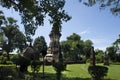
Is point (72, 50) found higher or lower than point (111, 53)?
higher

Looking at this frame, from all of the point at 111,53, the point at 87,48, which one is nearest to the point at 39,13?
the point at 111,53

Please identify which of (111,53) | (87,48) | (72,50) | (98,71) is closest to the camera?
(98,71)

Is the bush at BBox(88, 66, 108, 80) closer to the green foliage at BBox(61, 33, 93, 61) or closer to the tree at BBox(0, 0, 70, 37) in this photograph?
the tree at BBox(0, 0, 70, 37)

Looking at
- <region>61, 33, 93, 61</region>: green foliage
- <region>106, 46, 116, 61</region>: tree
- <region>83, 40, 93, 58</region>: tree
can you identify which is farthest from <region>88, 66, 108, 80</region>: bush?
<region>83, 40, 93, 58</region>: tree

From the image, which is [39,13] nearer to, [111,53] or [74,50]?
[111,53]

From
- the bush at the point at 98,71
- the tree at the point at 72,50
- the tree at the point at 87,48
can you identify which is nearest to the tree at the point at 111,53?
the tree at the point at 72,50

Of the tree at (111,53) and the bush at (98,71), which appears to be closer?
the bush at (98,71)

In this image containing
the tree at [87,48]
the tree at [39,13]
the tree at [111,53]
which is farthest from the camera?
the tree at [87,48]

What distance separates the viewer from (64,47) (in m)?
130

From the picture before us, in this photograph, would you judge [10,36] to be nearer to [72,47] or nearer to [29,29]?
[72,47]

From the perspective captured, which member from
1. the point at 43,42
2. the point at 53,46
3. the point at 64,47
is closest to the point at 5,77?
the point at 53,46

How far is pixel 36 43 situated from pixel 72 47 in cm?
1869

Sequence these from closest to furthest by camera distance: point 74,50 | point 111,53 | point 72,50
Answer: point 111,53, point 72,50, point 74,50

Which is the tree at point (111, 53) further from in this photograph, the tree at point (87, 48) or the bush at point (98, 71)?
the bush at point (98, 71)
